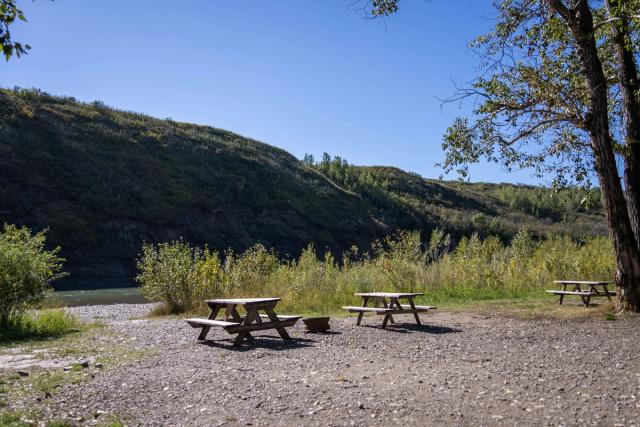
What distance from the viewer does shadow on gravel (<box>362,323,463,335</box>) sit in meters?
9.96

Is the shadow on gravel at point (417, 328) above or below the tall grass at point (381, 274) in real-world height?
below

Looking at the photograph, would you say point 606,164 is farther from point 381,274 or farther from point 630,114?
point 381,274

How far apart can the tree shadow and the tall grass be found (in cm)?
441

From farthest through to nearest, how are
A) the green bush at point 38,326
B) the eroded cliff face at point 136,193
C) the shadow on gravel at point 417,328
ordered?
the eroded cliff face at point 136,193 < the green bush at point 38,326 < the shadow on gravel at point 417,328

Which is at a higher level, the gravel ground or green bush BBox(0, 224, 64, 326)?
green bush BBox(0, 224, 64, 326)

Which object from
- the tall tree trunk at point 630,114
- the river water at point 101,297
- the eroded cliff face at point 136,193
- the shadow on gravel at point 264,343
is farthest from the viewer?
the eroded cliff face at point 136,193

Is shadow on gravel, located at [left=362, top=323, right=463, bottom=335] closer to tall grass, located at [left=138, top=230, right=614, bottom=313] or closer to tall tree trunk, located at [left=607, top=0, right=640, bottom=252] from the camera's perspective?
tall grass, located at [left=138, top=230, right=614, bottom=313]

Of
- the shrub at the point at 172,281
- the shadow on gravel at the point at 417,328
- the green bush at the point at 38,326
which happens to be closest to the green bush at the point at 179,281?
the shrub at the point at 172,281

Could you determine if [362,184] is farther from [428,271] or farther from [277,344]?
[277,344]

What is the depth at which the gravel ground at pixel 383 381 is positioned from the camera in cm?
489

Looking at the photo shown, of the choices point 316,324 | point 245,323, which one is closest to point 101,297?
point 316,324

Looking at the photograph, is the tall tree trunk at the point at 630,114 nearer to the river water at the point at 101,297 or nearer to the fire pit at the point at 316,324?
the fire pit at the point at 316,324

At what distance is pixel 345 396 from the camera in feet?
18.0

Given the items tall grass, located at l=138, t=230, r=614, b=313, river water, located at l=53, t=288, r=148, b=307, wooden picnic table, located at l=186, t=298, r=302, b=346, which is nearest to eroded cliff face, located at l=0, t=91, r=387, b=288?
river water, located at l=53, t=288, r=148, b=307
